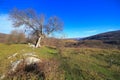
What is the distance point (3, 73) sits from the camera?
11195mm

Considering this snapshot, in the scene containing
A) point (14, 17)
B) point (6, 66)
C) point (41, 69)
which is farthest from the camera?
point (14, 17)

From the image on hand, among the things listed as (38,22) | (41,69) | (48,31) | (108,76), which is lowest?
(108,76)

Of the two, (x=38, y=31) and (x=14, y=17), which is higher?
(x=14, y=17)

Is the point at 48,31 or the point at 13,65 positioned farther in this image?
the point at 48,31

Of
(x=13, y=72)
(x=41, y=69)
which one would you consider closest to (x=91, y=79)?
(x=41, y=69)

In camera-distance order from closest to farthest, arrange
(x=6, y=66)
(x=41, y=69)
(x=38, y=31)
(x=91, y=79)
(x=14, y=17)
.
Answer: (x=91, y=79)
(x=41, y=69)
(x=6, y=66)
(x=14, y=17)
(x=38, y=31)

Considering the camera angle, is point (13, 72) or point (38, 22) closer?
point (13, 72)

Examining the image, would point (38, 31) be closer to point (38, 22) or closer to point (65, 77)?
point (38, 22)

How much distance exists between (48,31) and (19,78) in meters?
25.0

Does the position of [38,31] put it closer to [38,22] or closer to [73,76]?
[38,22]

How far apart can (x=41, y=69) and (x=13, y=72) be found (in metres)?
2.61

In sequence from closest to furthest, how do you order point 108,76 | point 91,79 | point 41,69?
point 91,79 < point 108,76 < point 41,69

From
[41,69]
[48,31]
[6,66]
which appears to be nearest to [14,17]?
[48,31]

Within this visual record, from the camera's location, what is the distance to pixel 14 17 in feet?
106
